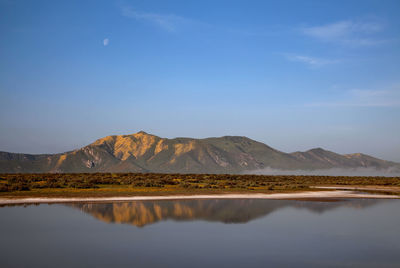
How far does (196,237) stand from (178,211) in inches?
442

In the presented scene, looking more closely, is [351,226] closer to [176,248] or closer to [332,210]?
[332,210]

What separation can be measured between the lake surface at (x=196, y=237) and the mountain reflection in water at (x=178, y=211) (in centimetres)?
8

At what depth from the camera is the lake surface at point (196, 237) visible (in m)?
17.2

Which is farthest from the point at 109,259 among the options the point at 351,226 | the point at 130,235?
the point at 351,226

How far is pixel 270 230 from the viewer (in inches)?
968

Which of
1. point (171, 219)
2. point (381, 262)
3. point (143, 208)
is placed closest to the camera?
point (381, 262)

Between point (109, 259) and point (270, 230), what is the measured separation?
11.7m

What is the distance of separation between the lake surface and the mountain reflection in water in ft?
0.28

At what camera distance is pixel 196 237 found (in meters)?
22.1

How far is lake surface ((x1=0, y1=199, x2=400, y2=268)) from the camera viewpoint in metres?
17.2

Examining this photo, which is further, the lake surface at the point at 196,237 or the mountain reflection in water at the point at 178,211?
the mountain reflection in water at the point at 178,211

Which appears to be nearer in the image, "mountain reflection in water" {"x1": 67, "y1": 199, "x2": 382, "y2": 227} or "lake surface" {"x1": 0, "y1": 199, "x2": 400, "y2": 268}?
"lake surface" {"x1": 0, "y1": 199, "x2": 400, "y2": 268}

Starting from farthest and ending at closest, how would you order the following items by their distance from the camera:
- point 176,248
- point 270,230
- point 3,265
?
point 270,230 < point 176,248 < point 3,265

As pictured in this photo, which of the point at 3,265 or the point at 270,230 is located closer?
the point at 3,265
